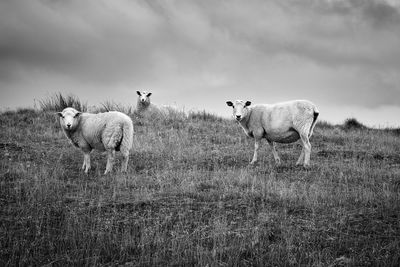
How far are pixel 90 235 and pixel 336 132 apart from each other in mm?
15354

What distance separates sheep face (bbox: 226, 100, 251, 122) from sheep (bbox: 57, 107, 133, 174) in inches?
146

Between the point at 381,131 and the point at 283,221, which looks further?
the point at 381,131

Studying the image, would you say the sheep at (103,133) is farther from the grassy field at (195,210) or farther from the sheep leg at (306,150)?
the sheep leg at (306,150)

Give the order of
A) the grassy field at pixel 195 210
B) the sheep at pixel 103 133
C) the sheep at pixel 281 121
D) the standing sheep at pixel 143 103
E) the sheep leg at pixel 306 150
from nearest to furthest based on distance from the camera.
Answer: the grassy field at pixel 195 210
the sheep at pixel 103 133
the sheep leg at pixel 306 150
the sheep at pixel 281 121
the standing sheep at pixel 143 103

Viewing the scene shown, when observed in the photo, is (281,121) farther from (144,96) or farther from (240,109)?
(144,96)

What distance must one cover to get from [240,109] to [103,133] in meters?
4.67

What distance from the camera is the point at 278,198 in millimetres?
7559

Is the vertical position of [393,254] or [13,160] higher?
[13,160]

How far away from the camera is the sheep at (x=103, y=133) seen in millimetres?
10336

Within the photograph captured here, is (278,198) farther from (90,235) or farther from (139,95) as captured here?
(139,95)

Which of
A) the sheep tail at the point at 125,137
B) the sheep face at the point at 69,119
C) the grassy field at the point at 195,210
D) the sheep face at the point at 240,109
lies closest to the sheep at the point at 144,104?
the grassy field at the point at 195,210

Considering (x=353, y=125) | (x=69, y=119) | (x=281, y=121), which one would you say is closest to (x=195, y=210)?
(x=69, y=119)

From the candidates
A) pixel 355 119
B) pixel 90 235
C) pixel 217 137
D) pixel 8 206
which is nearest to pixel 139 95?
pixel 217 137

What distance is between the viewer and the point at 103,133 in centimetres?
1041
